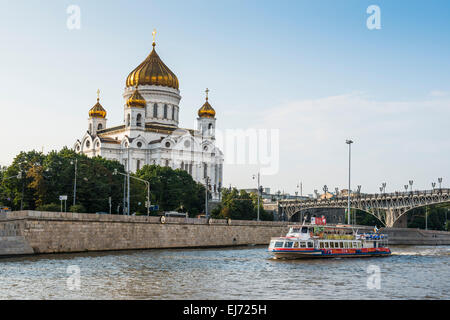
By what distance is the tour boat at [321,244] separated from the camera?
49156mm

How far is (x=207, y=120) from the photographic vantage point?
12812 cm

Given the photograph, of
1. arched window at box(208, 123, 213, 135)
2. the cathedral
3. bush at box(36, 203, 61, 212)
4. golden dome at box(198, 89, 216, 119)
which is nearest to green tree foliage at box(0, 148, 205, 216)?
bush at box(36, 203, 61, 212)

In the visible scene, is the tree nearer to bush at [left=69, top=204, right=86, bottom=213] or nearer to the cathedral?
the cathedral

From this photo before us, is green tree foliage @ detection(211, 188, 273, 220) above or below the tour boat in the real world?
above

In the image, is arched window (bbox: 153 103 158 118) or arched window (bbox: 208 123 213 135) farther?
arched window (bbox: 208 123 213 135)

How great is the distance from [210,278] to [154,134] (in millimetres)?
86109

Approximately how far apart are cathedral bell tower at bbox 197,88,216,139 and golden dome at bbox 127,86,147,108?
55.0 feet

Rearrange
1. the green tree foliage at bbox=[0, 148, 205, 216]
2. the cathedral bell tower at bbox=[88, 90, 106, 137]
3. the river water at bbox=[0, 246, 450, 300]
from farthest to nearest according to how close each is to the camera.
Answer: the cathedral bell tower at bbox=[88, 90, 106, 137]
the green tree foliage at bbox=[0, 148, 205, 216]
the river water at bbox=[0, 246, 450, 300]

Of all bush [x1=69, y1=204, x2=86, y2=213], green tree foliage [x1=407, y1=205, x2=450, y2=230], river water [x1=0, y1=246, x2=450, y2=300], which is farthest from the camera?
green tree foliage [x1=407, y1=205, x2=450, y2=230]

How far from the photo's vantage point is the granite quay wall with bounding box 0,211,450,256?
46906 mm

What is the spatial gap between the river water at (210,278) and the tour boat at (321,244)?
4.21 ft

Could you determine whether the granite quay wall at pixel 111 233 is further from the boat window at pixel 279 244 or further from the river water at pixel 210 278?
the boat window at pixel 279 244

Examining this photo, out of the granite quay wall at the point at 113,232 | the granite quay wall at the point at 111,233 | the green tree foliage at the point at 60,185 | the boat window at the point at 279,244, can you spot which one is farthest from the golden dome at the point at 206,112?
the boat window at the point at 279,244
